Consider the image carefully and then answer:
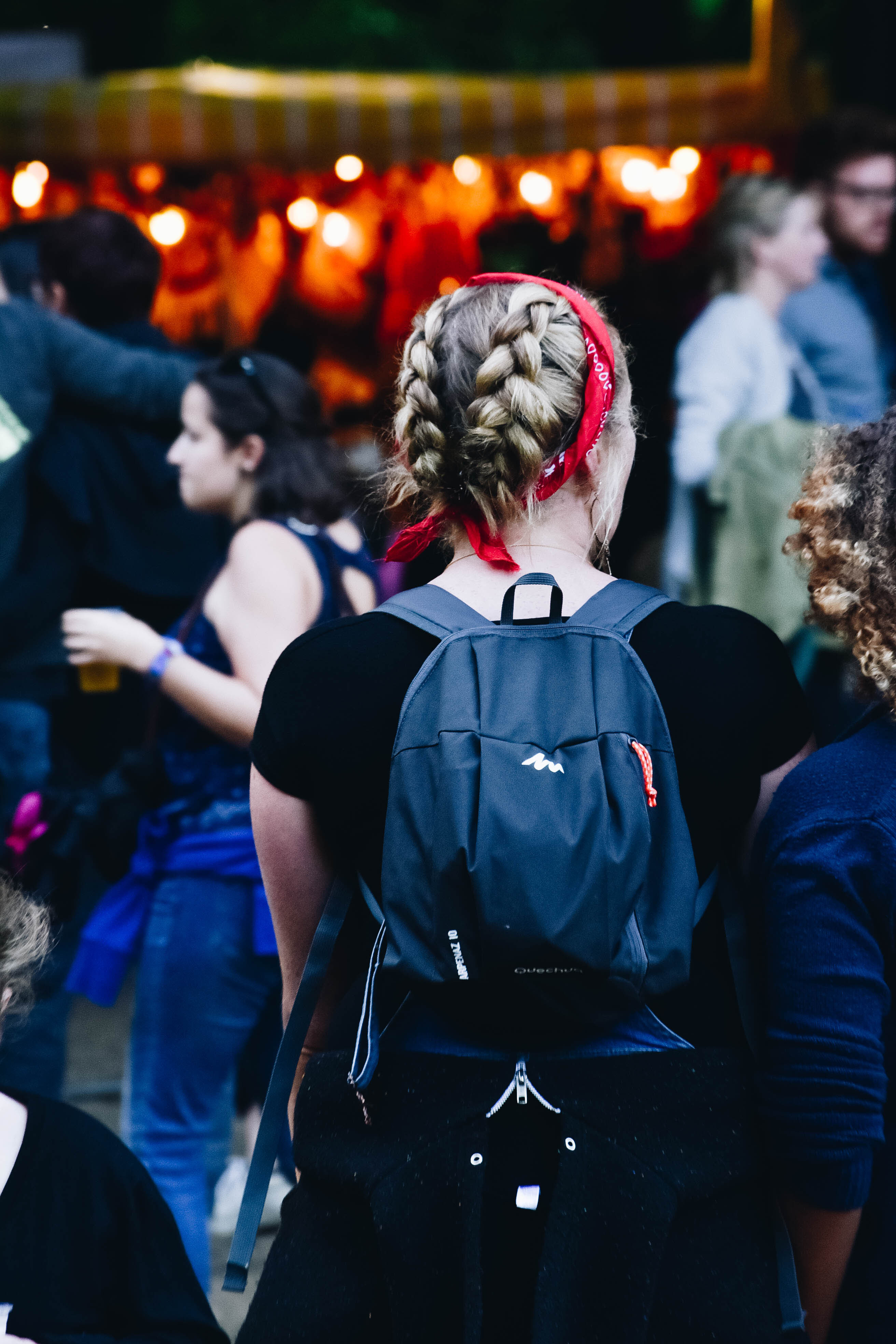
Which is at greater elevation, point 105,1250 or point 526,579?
point 526,579

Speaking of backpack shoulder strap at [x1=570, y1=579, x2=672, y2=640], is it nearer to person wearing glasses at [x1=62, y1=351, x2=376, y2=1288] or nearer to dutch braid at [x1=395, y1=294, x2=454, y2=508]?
dutch braid at [x1=395, y1=294, x2=454, y2=508]

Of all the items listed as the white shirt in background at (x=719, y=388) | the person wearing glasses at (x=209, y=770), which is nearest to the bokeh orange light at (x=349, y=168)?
the white shirt in background at (x=719, y=388)

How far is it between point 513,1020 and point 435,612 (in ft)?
1.47

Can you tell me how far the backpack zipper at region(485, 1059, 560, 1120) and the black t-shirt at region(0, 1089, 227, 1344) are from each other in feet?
1.76

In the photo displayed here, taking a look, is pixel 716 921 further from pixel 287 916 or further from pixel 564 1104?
pixel 287 916

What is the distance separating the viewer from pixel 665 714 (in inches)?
58.7

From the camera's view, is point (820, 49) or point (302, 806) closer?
point (302, 806)

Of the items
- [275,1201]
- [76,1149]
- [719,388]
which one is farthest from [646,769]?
Result: [719,388]

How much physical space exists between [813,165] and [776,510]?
134cm

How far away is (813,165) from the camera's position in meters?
4.48

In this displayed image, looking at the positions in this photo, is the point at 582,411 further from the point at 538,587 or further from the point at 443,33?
the point at 443,33

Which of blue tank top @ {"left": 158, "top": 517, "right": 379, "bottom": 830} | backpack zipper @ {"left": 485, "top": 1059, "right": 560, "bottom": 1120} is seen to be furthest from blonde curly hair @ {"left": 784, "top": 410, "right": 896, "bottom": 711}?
blue tank top @ {"left": 158, "top": 517, "right": 379, "bottom": 830}

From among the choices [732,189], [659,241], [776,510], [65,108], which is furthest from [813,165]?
[65,108]

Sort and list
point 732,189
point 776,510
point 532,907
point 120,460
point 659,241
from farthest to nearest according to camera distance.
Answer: point 659,241 → point 732,189 → point 776,510 → point 120,460 → point 532,907
